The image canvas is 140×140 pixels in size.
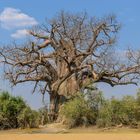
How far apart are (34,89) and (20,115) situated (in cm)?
714

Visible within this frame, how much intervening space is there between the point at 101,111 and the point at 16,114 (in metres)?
5.85

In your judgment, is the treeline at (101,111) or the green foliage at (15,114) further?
the green foliage at (15,114)

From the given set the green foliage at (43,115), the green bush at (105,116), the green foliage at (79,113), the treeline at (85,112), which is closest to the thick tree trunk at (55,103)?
the green foliage at (43,115)

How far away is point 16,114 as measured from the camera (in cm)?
2572

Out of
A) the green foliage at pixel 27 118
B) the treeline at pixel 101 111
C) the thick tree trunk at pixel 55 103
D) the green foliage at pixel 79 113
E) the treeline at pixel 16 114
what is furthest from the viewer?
the thick tree trunk at pixel 55 103

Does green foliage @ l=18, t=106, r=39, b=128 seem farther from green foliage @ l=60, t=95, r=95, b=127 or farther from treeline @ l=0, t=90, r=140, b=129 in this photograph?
green foliage @ l=60, t=95, r=95, b=127

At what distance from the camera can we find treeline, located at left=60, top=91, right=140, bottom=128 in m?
22.1

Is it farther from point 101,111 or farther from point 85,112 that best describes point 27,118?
point 101,111

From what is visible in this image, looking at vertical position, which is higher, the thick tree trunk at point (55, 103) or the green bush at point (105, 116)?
the thick tree trunk at point (55, 103)

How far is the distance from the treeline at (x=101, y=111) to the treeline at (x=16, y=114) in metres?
2.01

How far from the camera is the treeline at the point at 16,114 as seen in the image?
81.8 ft

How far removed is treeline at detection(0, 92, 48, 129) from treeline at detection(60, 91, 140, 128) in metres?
2.01
